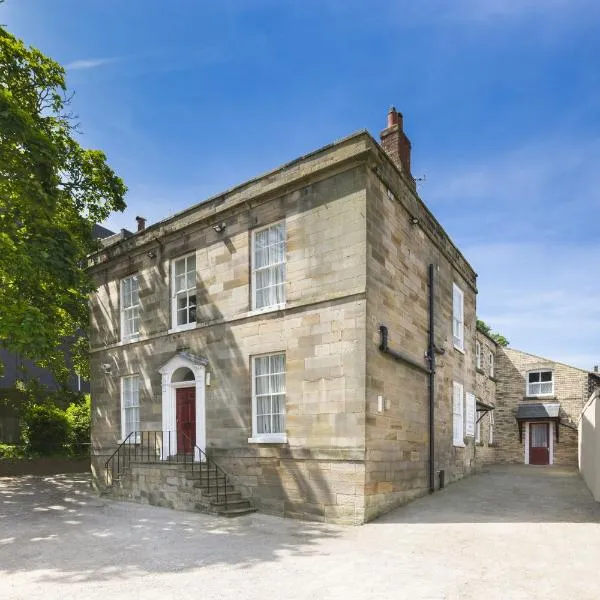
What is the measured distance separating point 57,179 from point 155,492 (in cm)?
892

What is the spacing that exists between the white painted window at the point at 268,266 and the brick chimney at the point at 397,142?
450 cm

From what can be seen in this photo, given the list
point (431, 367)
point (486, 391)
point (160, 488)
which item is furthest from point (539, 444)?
point (160, 488)

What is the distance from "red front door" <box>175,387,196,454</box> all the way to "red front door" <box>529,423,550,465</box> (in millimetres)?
20619

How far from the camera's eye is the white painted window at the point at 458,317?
17859mm

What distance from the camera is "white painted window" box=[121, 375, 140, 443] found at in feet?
54.4

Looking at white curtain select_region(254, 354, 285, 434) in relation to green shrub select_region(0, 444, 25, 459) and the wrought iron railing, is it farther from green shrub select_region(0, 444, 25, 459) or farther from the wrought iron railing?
green shrub select_region(0, 444, 25, 459)

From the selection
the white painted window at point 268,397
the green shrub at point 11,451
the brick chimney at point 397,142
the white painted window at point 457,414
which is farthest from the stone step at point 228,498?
the green shrub at point 11,451

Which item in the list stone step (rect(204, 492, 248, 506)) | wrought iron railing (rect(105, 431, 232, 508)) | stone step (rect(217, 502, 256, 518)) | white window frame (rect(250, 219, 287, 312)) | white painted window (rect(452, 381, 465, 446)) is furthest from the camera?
white painted window (rect(452, 381, 465, 446))

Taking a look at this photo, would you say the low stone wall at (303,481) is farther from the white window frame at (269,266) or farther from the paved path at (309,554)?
the white window frame at (269,266)

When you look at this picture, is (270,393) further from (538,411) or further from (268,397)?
(538,411)

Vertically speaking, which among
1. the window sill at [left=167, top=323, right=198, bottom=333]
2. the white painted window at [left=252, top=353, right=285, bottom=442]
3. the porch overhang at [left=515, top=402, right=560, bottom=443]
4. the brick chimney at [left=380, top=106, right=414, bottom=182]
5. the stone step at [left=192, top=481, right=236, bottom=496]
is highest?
the brick chimney at [left=380, top=106, right=414, bottom=182]

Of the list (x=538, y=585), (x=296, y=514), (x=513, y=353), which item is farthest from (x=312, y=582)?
(x=513, y=353)

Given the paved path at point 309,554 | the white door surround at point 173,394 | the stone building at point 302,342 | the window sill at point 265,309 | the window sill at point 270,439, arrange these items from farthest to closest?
1. the white door surround at point 173,394
2. the window sill at point 265,309
3. the window sill at point 270,439
4. the stone building at point 302,342
5. the paved path at point 309,554

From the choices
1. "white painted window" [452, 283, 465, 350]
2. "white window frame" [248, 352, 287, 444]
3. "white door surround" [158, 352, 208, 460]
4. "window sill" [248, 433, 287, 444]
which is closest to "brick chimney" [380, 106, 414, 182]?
"white painted window" [452, 283, 465, 350]
